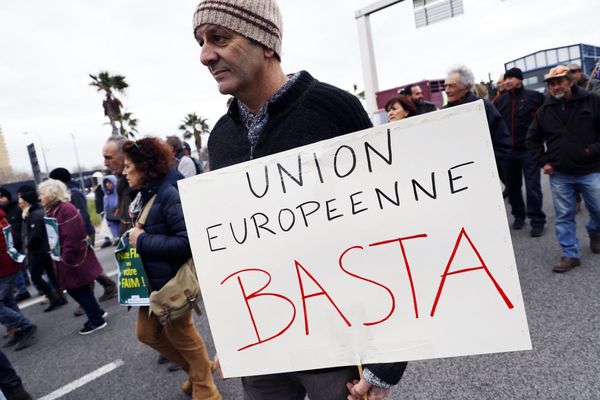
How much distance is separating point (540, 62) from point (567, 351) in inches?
2118

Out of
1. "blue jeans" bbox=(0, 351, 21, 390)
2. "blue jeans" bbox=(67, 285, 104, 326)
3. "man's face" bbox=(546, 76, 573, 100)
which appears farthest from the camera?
"blue jeans" bbox=(67, 285, 104, 326)

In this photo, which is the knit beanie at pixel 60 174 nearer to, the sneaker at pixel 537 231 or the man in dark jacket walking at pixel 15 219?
the man in dark jacket walking at pixel 15 219

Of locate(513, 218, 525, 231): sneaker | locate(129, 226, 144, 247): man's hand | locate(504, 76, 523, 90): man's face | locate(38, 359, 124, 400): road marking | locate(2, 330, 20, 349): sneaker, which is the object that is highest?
locate(504, 76, 523, 90): man's face

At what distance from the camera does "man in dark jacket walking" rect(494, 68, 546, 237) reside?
13.7ft

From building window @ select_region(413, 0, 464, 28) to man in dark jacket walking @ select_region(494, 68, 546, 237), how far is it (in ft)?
21.8

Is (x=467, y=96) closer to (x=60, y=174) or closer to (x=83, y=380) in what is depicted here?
(x=83, y=380)

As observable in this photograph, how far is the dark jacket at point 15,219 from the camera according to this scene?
4911 millimetres

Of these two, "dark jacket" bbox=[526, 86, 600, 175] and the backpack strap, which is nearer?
the backpack strap

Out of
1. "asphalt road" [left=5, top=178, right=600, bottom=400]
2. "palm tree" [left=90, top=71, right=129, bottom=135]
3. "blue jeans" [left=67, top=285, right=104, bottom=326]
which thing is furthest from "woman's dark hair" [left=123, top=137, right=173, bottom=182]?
"palm tree" [left=90, top=71, right=129, bottom=135]

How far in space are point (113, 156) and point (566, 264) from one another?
12.2 feet

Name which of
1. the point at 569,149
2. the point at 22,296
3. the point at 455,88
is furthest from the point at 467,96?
the point at 22,296

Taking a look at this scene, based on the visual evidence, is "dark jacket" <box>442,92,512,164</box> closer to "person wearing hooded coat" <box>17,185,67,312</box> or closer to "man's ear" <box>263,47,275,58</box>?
"man's ear" <box>263,47,275,58</box>

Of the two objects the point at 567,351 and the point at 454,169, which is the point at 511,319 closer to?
the point at 454,169

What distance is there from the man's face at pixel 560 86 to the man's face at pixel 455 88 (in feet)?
2.49
